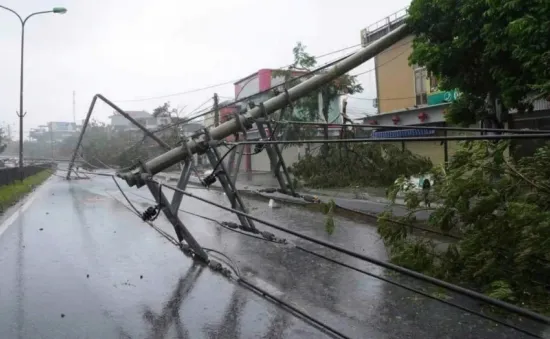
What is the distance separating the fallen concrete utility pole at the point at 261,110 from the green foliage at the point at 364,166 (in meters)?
5.74

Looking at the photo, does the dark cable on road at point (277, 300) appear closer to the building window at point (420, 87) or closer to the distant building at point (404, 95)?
the distant building at point (404, 95)

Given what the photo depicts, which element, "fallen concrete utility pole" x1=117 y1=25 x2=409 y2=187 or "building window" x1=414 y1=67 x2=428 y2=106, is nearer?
"fallen concrete utility pole" x1=117 y1=25 x2=409 y2=187

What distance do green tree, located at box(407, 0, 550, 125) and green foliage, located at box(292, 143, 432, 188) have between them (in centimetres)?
534

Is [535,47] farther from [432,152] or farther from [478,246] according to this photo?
[432,152]

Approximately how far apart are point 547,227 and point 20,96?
28.4 meters

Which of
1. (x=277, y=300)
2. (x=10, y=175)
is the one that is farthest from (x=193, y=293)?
(x=10, y=175)

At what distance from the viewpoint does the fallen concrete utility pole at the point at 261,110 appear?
877 cm

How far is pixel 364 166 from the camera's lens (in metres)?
16.8

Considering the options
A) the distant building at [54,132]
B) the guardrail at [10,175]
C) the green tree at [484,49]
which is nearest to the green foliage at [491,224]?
the green tree at [484,49]

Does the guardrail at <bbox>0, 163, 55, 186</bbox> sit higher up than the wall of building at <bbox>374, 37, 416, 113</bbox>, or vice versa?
the wall of building at <bbox>374, 37, 416, 113</bbox>

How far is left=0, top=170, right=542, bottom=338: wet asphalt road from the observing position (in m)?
4.81

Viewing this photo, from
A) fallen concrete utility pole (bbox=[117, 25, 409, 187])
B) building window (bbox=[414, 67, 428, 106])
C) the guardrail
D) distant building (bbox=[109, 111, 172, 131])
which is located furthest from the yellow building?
the guardrail

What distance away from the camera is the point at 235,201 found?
919 centimetres

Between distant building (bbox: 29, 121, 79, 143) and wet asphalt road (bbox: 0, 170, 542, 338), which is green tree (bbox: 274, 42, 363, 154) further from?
distant building (bbox: 29, 121, 79, 143)
